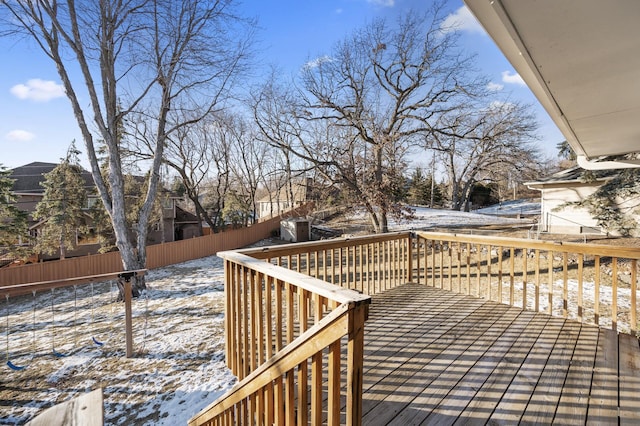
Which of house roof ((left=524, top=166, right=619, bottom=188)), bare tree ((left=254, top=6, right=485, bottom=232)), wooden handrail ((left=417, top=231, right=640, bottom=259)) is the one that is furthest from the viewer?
house roof ((left=524, top=166, right=619, bottom=188))

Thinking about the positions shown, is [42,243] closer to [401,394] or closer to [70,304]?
[70,304]

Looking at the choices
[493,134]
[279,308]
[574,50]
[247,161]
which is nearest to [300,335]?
[279,308]

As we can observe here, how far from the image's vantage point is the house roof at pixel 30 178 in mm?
16906

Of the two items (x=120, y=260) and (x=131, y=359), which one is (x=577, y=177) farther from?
(x=120, y=260)

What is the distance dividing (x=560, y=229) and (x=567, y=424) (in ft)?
39.4

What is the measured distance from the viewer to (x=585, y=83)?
5.53ft

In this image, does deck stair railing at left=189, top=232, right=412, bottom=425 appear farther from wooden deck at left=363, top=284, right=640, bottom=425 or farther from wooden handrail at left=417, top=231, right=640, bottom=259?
wooden handrail at left=417, top=231, right=640, bottom=259

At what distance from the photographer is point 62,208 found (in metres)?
13.2

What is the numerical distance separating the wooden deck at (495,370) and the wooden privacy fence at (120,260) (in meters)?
11.9

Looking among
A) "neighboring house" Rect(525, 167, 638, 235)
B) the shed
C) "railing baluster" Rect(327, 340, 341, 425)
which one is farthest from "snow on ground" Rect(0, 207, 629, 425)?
the shed

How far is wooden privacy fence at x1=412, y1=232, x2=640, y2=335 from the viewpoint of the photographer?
9.41 feet

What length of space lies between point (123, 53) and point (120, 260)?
7.72 m

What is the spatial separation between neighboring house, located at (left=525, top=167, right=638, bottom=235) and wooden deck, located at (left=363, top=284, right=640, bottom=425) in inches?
387

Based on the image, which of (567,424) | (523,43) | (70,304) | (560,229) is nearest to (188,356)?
(567,424)
